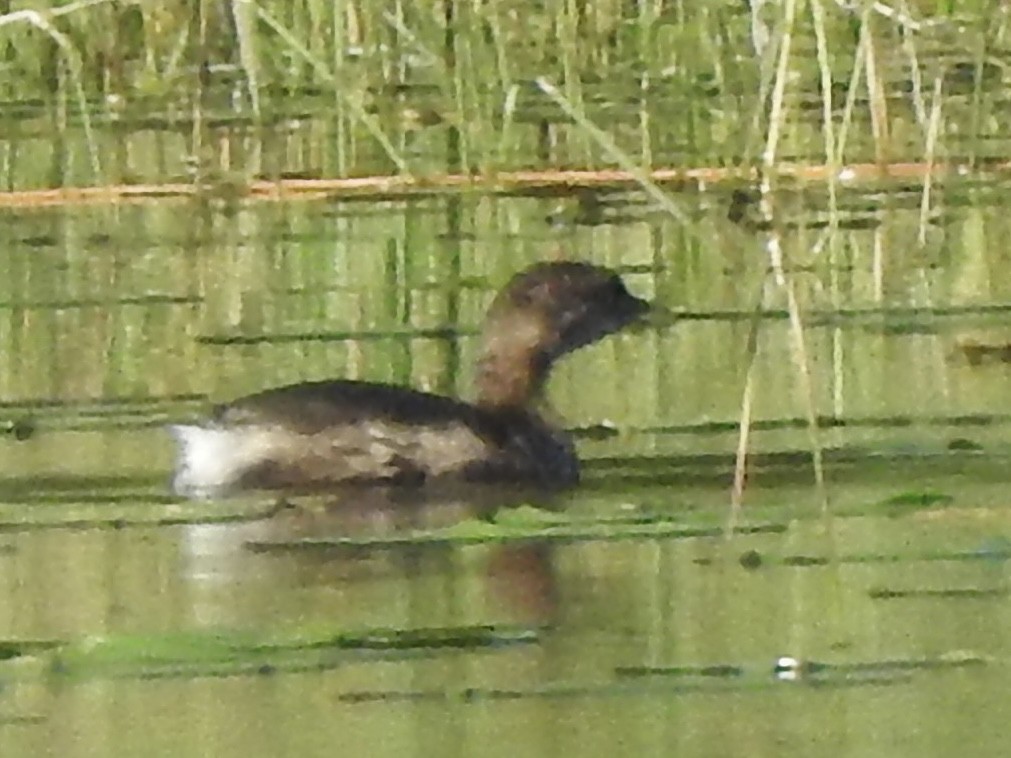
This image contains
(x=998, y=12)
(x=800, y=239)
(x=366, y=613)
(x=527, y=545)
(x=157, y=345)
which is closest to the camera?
(x=366, y=613)

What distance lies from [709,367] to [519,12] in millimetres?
2719

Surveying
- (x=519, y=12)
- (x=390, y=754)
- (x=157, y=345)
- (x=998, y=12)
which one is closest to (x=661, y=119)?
(x=519, y=12)

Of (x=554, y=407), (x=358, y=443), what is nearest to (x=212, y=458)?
(x=358, y=443)

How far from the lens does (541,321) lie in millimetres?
5125

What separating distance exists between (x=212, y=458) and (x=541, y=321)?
93cm

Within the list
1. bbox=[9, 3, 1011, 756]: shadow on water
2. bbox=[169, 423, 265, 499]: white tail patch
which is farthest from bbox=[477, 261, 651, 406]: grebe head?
bbox=[169, 423, 265, 499]: white tail patch

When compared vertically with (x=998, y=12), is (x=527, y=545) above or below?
below

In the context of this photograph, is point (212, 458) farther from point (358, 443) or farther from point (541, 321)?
point (541, 321)

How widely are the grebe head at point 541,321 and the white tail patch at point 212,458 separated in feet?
2.13

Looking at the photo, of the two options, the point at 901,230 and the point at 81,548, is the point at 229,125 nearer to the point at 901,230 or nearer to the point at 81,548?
the point at 901,230

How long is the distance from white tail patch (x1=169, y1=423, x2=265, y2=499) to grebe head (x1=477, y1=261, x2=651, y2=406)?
2.13 ft

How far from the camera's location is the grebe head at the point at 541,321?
199 inches

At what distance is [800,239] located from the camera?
649cm

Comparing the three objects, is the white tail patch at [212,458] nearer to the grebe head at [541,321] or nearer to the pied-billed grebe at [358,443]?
the pied-billed grebe at [358,443]
